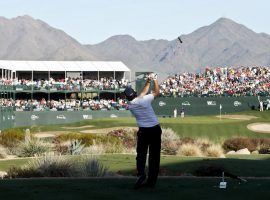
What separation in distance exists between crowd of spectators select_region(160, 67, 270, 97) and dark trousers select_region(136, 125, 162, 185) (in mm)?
49957

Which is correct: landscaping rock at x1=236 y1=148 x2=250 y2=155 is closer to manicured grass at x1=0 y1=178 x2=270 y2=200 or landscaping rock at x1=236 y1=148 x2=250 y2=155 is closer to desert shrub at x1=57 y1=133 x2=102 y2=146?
desert shrub at x1=57 y1=133 x2=102 y2=146

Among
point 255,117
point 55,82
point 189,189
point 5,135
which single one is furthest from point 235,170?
point 55,82

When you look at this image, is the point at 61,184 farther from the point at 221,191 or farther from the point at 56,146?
the point at 56,146

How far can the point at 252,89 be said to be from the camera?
62969mm

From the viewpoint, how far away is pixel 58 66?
72.6 meters

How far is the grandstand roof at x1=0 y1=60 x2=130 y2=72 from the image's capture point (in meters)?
70.1

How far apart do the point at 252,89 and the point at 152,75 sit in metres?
52.0

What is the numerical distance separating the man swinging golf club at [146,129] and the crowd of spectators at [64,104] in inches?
1834

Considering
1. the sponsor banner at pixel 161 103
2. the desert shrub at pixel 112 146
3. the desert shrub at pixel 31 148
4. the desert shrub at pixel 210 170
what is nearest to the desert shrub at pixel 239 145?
the desert shrub at pixel 112 146

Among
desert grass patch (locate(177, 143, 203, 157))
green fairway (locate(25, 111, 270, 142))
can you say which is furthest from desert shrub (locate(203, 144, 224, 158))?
green fairway (locate(25, 111, 270, 142))

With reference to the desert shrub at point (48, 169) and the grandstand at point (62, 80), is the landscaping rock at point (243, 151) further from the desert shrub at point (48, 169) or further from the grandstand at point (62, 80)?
the grandstand at point (62, 80)

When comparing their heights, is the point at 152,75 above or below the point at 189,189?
above

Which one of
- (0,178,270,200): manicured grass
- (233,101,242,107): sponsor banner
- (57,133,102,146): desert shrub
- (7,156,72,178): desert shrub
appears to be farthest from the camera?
(233,101,242,107): sponsor banner

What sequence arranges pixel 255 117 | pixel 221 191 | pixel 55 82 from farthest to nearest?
pixel 55 82 → pixel 255 117 → pixel 221 191
